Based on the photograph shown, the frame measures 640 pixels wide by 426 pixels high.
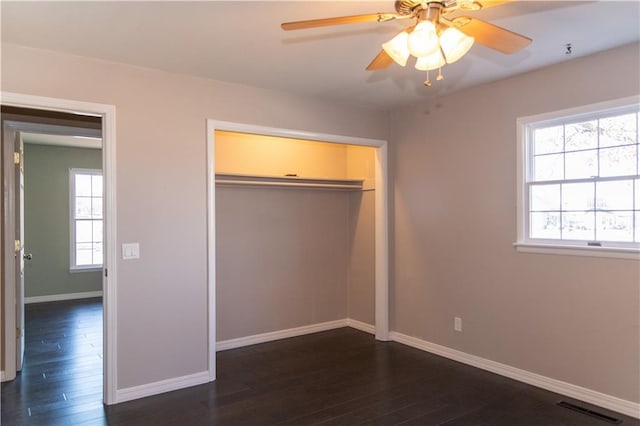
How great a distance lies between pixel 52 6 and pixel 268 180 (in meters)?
2.67

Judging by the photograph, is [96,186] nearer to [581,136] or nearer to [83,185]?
[83,185]

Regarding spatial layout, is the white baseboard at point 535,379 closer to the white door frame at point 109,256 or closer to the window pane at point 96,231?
the white door frame at point 109,256

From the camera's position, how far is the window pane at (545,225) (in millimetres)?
3496

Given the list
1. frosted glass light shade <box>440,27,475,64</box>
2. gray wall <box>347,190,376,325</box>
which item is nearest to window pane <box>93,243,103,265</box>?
gray wall <box>347,190,376,325</box>

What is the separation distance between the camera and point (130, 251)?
331cm

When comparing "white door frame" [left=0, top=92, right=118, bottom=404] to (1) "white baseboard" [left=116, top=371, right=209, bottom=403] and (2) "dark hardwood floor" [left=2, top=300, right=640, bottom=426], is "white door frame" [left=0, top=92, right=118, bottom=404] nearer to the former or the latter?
(1) "white baseboard" [left=116, top=371, right=209, bottom=403]

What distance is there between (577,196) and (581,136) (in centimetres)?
46

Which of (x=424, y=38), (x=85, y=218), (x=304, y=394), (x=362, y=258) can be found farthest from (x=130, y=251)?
(x=85, y=218)

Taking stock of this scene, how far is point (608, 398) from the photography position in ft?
10.2

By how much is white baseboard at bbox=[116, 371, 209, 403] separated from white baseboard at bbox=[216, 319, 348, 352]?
34.4 inches

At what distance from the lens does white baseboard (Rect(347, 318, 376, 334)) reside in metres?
5.13

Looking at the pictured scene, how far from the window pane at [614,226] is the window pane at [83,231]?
25.4 feet

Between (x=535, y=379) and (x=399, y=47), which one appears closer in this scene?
(x=399, y=47)

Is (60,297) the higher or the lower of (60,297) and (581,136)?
the lower
